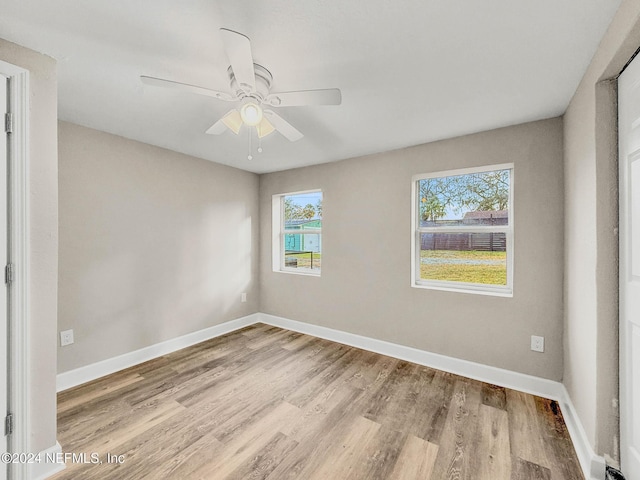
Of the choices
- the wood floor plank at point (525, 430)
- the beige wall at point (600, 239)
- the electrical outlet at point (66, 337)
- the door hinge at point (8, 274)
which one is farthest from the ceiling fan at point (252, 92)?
the wood floor plank at point (525, 430)

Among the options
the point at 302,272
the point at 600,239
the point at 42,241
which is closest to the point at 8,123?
the point at 42,241

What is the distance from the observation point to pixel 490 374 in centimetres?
246

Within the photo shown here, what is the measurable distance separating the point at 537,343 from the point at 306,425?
1.99 meters

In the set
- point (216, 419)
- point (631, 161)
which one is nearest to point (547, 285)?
point (631, 161)

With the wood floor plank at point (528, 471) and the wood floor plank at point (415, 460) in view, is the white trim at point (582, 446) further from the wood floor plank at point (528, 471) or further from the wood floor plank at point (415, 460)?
the wood floor plank at point (415, 460)

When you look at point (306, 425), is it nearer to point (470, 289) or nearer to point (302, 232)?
point (470, 289)

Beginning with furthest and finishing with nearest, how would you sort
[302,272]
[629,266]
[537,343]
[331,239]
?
[302,272] → [331,239] → [537,343] → [629,266]

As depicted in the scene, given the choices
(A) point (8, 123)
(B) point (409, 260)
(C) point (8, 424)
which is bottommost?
(C) point (8, 424)

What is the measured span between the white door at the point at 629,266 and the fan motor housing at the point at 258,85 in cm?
179

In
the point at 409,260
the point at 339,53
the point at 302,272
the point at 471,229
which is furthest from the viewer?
the point at 302,272

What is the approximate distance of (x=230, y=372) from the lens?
2629 mm

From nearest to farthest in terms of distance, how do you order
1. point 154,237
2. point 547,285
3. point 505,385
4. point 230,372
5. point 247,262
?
point 547,285 < point 505,385 < point 230,372 < point 154,237 < point 247,262

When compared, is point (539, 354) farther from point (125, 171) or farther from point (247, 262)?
point (125, 171)

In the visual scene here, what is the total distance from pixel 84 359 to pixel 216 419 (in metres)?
1.46
